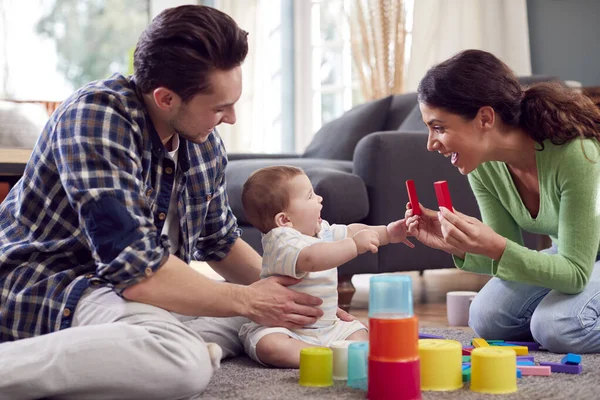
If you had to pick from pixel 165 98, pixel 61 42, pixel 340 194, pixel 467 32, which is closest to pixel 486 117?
pixel 165 98

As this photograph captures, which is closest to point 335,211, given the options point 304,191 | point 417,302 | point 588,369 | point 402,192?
point 402,192

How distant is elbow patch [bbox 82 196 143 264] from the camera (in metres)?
1.34

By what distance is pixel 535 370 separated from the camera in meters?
1.56

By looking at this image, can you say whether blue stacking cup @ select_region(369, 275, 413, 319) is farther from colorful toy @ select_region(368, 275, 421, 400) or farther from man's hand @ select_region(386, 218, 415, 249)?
man's hand @ select_region(386, 218, 415, 249)

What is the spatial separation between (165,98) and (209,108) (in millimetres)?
82

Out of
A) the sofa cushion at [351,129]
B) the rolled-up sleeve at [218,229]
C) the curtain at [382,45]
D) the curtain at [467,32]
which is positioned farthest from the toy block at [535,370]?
the curtain at [382,45]

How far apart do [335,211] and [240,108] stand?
280 centimetres

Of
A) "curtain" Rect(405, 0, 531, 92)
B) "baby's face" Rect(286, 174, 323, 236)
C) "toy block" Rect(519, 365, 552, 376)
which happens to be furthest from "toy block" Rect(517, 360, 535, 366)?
"curtain" Rect(405, 0, 531, 92)

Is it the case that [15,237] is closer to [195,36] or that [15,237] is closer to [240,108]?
[195,36]

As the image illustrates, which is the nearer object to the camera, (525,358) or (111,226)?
(111,226)

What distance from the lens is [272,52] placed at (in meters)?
5.45

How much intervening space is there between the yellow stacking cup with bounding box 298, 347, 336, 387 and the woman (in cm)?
39

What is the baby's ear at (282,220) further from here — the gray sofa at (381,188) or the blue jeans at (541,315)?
the gray sofa at (381,188)

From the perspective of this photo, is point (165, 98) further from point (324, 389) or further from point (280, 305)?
point (324, 389)
